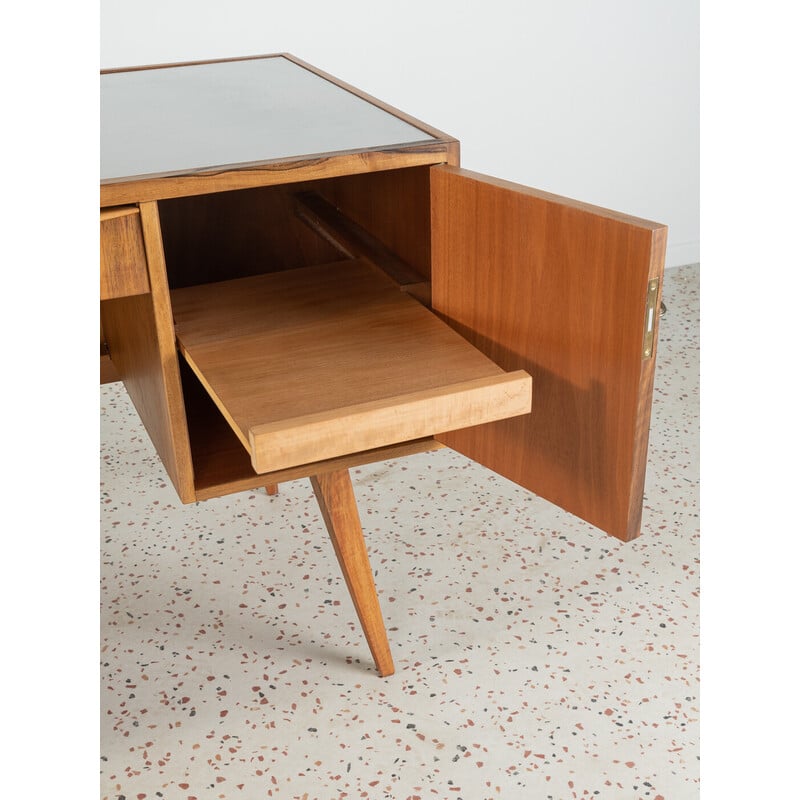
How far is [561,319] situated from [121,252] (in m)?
0.39

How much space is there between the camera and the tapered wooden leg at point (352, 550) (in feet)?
3.57

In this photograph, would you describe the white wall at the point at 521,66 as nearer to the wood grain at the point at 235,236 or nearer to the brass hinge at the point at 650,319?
the wood grain at the point at 235,236

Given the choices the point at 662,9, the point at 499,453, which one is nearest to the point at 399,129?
the point at 499,453

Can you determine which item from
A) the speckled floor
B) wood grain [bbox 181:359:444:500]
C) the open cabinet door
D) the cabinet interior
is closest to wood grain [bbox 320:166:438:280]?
the cabinet interior

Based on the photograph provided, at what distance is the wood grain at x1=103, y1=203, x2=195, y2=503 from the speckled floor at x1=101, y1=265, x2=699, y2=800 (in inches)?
12.3

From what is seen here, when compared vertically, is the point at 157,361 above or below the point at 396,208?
below

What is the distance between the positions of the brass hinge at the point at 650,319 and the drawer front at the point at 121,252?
43 centimetres

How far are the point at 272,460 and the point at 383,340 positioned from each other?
0.25 m

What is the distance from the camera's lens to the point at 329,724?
3.71 ft

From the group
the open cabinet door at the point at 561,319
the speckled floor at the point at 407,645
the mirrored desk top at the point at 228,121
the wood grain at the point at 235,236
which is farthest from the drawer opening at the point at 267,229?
the speckled floor at the point at 407,645

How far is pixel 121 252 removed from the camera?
2.78 ft

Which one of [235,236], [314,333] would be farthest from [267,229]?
[314,333]

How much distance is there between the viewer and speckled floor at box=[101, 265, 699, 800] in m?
1.07

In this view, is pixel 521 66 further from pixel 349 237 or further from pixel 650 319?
pixel 650 319
